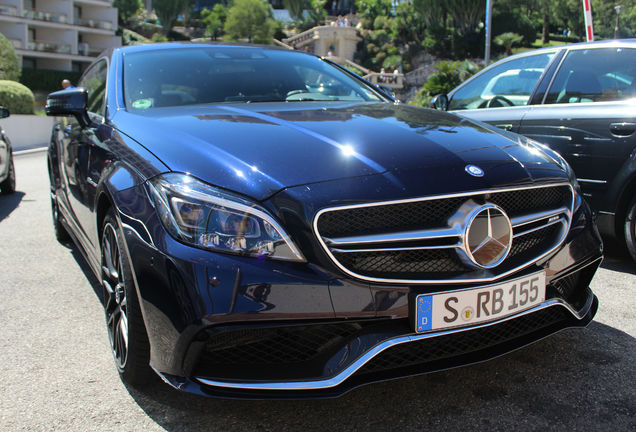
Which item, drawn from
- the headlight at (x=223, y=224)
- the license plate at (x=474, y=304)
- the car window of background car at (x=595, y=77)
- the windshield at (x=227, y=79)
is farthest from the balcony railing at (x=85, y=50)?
the license plate at (x=474, y=304)

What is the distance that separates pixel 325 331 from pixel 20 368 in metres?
1.48

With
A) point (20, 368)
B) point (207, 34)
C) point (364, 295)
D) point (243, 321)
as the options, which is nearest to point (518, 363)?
point (364, 295)

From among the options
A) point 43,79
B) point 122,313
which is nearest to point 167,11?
point 43,79

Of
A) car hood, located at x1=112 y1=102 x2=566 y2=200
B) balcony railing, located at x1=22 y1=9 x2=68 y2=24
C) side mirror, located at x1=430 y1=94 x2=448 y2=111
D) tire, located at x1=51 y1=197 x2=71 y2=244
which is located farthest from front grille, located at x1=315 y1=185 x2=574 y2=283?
balcony railing, located at x1=22 y1=9 x2=68 y2=24

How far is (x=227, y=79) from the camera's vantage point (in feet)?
11.6

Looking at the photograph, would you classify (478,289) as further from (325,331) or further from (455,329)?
(325,331)

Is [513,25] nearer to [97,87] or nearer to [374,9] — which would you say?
[374,9]

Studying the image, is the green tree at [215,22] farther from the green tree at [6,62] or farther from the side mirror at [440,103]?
the side mirror at [440,103]

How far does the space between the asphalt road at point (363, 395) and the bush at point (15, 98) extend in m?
17.5

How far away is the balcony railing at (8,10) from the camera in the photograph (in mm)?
52537

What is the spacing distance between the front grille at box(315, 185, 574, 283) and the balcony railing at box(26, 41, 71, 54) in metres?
60.5

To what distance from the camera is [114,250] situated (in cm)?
257

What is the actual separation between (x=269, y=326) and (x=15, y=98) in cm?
1944

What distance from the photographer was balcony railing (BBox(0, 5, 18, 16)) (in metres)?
52.5
